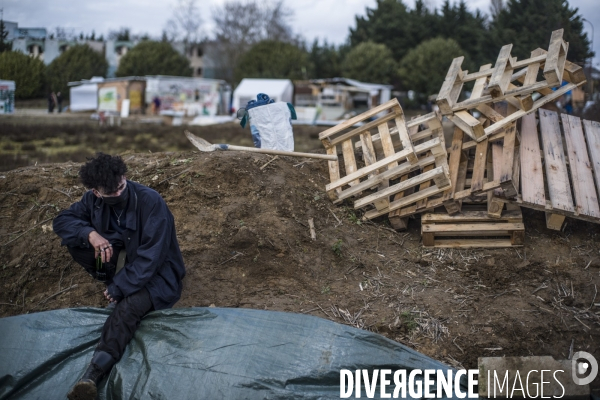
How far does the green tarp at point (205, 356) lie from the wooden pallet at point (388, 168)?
2.58 metres

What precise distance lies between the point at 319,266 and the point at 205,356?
198 cm

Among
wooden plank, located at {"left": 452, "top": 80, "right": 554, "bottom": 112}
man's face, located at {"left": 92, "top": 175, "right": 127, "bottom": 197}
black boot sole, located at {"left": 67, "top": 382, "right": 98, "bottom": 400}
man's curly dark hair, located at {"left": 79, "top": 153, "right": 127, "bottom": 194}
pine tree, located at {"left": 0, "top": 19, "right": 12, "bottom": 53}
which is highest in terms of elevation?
pine tree, located at {"left": 0, "top": 19, "right": 12, "bottom": 53}

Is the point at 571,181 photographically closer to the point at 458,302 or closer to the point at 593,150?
the point at 593,150

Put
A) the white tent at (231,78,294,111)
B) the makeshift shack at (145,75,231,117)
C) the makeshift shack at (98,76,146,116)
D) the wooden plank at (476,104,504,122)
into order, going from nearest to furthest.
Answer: the wooden plank at (476,104,504,122) → the white tent at (231,78,294,111) → the makeshift shack at (98,76,146,116) → the makeshift shack at (145,75,231,117)

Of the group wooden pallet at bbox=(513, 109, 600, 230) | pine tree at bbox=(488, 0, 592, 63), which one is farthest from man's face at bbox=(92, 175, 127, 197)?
pine tree at bbox=(488, 0, 592, 63)

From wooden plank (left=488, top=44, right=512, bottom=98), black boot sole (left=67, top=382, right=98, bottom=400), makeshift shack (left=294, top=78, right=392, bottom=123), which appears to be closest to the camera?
black boot sole (left=67, top=382, right=98, bottom=400)

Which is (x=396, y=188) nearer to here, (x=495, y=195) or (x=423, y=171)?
(x=423, y=171)

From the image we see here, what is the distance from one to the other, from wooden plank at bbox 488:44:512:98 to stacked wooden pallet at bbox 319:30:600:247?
0.01 metres

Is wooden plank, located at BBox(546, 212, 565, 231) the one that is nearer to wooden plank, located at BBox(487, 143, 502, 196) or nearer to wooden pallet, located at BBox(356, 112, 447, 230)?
wooden plank, located at BBox(487, 143, 502, 196)

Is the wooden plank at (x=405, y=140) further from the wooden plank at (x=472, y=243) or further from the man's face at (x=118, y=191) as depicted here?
the man's face at (x=118, y=191)

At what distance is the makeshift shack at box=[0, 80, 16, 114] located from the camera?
11.6m

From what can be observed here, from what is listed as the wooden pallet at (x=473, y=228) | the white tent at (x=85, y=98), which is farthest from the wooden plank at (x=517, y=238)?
the white tent at (x=85, y=98)

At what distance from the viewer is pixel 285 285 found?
5.00 metres

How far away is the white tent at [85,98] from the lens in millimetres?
31041
